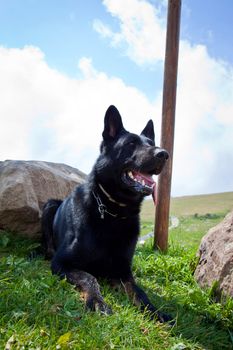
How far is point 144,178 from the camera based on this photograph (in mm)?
3762

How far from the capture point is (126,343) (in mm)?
2539

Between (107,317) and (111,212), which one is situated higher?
(111,212)

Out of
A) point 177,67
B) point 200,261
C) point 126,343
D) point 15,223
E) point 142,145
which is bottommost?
point 126,343

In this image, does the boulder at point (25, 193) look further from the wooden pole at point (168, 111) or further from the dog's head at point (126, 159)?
the wooden pole at point (168, 111)

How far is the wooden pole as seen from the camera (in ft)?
17.5

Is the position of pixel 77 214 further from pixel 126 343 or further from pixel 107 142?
pixel 126 343

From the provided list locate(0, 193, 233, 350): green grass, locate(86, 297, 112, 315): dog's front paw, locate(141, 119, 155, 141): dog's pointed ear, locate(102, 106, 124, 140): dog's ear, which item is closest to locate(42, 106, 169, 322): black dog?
locate(102, 106, 124, 140): dog's ear

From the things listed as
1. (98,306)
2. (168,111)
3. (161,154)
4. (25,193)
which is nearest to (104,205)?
(161,154)

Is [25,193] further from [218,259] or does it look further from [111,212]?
[218,259]

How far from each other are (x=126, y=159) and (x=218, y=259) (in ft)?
4.98

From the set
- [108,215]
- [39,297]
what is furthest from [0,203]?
[39,297]

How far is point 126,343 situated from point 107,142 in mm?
2153

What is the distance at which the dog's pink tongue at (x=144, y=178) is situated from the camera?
148 inches

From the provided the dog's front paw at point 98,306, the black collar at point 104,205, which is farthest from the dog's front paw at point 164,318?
the black collar at point 104,205
